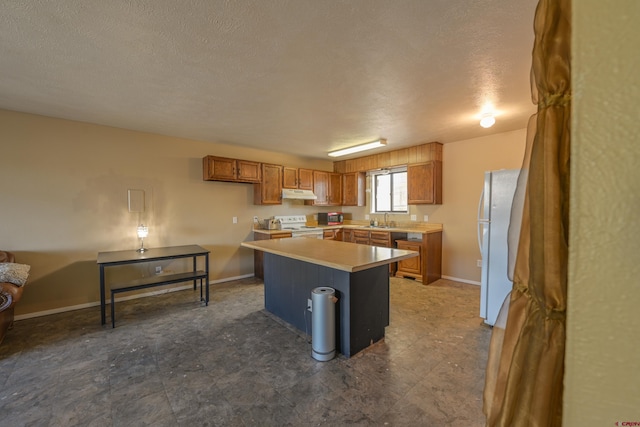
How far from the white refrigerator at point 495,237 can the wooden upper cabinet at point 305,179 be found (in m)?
3.46

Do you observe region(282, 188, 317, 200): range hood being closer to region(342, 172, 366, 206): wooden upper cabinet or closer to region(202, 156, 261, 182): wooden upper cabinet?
region(202, 156, 261, 182): wooden upper cabinet

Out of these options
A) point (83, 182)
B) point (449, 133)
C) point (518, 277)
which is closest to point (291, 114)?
point (449, 133)

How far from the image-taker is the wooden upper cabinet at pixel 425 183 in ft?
15.9

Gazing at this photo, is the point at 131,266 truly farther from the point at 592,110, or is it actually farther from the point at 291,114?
the point at 592,110

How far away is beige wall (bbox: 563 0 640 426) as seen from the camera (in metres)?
0.31

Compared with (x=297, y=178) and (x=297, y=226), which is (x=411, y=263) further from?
(x=297, y=178)

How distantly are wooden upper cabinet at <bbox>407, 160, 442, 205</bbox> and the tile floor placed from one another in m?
2.11

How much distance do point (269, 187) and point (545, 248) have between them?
16.3ft

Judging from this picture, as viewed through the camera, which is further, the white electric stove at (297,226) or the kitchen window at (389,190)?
the kitchen window at (389,190)

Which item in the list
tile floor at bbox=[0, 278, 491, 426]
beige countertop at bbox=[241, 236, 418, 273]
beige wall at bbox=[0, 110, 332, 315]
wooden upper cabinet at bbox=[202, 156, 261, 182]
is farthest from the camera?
wooden upper cabinet at bbox=[202, 156, 261, 182]

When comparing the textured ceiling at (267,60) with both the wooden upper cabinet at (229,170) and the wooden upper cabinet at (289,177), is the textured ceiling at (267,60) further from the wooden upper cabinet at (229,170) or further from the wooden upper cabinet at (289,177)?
the wooden upper cabinet at (289,177)

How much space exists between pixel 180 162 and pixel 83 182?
4.13 ft

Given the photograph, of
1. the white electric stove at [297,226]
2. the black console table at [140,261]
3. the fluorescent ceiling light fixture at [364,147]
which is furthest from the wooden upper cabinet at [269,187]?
the black console table at [140,261]

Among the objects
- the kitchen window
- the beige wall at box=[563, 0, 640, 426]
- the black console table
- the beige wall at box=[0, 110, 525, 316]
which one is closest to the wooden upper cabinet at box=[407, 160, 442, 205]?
the beige wall at box=[0, 110, 525, 316]
